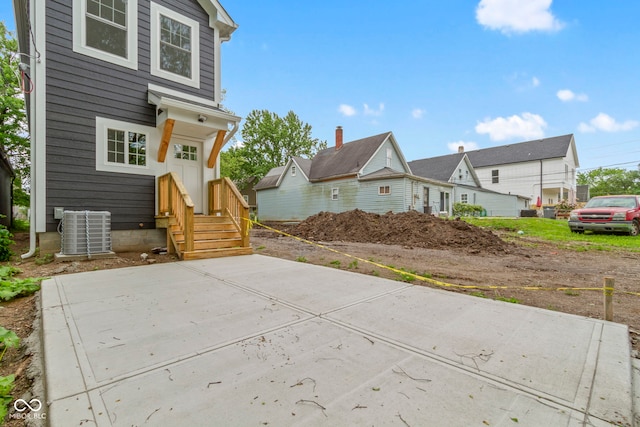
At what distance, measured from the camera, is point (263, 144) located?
34.4 meters

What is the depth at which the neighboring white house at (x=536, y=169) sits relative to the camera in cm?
2677

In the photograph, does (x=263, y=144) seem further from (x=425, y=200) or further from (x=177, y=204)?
(x=177, y=204)

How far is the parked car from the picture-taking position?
10.3 meters

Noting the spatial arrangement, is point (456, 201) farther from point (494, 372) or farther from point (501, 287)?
point (494, 372)

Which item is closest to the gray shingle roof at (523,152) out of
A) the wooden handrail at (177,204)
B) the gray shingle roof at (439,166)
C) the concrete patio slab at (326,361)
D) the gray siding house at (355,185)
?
the gray shingle roof at (439,166)

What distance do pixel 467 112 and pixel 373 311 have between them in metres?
25.7

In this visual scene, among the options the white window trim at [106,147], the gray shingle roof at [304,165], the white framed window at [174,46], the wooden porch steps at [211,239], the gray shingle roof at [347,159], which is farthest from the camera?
the gray shingle roof at [304,165]

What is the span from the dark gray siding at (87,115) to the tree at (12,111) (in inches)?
406

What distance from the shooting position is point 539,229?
43.3ft

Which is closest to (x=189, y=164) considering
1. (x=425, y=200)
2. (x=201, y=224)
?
(x=201, y=224)

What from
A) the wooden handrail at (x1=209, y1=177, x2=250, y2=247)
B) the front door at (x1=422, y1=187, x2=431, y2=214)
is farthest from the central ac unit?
the front door at (x1=422, y1=187, x2=431, y2=214)

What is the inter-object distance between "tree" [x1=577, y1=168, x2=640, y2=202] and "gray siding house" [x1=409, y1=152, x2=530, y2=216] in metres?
30.1

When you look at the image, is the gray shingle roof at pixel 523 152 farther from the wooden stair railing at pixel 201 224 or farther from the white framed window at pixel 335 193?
the wooden stair railing at pixel 201 224

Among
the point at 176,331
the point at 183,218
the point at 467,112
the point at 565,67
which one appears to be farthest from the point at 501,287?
the point at 467,112
